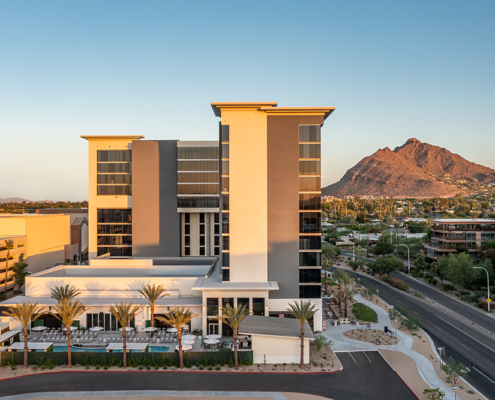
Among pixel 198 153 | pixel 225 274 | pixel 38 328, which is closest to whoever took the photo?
pixel 38 328

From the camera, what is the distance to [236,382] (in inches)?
1085

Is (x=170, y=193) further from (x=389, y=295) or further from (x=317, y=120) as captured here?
(x=389, y=295)

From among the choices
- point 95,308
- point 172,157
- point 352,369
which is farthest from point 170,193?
point 352,369

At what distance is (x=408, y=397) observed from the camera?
25125 millimetres

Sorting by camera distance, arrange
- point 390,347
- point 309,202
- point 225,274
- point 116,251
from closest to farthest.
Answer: point 390,347 → point 225,274 → point 309,202 → point 116,251

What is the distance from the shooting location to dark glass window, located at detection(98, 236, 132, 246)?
65.9 metres

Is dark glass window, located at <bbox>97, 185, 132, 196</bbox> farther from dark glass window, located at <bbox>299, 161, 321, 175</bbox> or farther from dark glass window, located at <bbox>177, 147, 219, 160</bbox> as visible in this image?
dark glass window, located at <bbox>299, 161, 321, 175</bbox>

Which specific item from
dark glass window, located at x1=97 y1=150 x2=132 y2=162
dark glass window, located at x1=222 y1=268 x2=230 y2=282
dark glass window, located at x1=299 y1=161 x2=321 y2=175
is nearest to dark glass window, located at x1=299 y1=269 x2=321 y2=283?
dark glass window, located at x1=222 y1=268 x2=230 y2=282

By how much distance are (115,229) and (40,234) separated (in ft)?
59.8

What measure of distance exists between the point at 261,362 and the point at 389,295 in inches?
1386

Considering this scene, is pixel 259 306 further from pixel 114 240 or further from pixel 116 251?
pixel 114 240

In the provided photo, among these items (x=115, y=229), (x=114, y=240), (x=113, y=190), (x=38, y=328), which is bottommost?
(x=38, y=328)

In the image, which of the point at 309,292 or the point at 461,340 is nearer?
the point at 461,340

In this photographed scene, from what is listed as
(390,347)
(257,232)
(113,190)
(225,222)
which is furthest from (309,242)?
(113,190)
